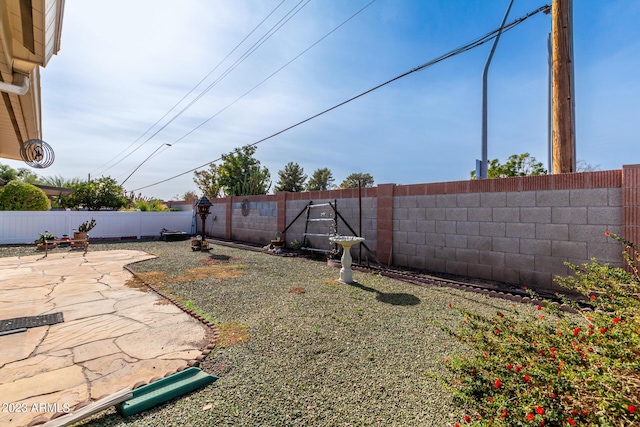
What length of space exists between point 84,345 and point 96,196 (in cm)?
1492

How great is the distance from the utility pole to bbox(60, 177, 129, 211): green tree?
1824 centimetres

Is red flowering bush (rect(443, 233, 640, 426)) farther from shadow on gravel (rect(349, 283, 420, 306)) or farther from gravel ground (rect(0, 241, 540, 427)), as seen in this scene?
shadow on gravel (rect(349, 283, 420, 306))

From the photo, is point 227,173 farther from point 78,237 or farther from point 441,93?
point 441,93

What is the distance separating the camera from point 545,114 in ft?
21.2

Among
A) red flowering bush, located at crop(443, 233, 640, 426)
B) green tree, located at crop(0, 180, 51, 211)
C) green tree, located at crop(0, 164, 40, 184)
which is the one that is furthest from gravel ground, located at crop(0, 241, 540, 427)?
green tree, located at crop(0, 164, 40, 184)

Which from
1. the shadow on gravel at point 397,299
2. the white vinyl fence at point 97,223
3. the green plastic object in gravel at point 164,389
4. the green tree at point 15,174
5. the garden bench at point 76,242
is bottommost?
the shadow on gravel at point 397,299

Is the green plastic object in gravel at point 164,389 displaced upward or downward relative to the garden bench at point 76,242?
downward

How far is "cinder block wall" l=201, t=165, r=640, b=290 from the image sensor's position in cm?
408

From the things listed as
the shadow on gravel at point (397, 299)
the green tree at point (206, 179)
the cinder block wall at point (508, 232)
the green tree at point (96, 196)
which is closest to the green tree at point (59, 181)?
the green tree at point (206, 179)

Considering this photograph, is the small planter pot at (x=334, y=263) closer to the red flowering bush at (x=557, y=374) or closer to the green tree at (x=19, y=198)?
the red flowering bush at (x=557, y=374)

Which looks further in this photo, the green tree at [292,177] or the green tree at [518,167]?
the green tree at [292,177]

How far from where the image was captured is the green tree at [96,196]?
47.2 feet

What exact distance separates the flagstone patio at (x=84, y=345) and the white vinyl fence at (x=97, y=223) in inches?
304

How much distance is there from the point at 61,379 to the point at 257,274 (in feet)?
12.8
